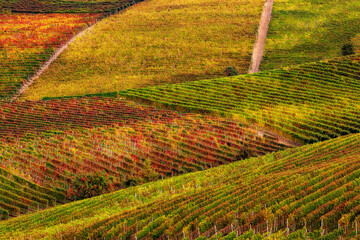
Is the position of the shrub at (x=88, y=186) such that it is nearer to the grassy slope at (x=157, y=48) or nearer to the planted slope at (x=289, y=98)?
the planted slope at (x=289, y=98)

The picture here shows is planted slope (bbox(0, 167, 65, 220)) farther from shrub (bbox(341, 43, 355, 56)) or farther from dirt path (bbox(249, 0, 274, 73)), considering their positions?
shrub (bbox(341, 43, 355, 56))

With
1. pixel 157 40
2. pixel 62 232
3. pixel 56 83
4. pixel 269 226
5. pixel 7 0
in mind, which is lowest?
pixel 62 232

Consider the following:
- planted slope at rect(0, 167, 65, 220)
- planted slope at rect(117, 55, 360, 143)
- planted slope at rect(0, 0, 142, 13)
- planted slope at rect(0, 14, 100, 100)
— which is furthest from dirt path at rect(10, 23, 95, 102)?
planted slope at rect(0, 167, 65, 220)

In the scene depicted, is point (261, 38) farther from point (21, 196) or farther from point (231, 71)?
point (21, 196)

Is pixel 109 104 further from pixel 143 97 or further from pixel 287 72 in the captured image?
pixel 287 72

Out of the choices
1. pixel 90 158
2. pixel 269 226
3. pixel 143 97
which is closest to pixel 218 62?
pixel 143 97

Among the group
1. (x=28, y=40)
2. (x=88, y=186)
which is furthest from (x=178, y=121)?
(x=28, y=40)
